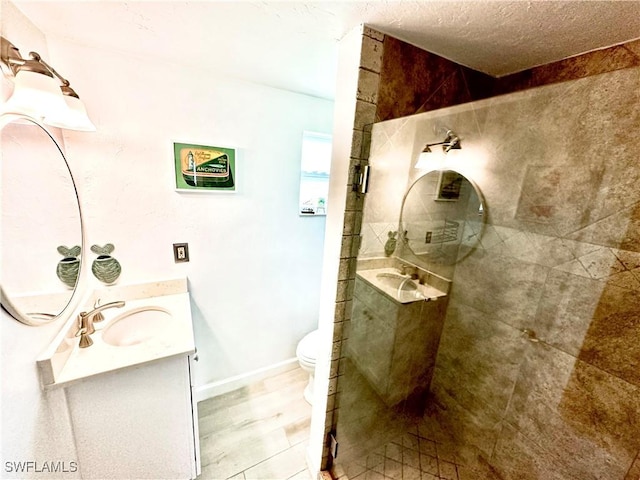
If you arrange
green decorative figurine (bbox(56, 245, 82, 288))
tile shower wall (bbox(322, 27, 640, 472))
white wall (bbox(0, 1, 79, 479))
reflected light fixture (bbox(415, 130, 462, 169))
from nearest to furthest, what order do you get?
1. white wall (bbox(0, 1, 79, 479))
2. tile shower wall (bbox(322, 27, 640, 472))
3. green decorative figurine (bbox(56, 245, 82, 288))
4. reflected light fixture (bbox(415, 130, 462, 169))

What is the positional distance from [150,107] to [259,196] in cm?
74

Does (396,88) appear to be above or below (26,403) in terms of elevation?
above

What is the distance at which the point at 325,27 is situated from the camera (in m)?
0.88

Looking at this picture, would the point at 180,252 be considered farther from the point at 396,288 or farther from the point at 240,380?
the point at 396,288

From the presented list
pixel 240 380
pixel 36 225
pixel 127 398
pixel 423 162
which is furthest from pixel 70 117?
A: pixel 240 380

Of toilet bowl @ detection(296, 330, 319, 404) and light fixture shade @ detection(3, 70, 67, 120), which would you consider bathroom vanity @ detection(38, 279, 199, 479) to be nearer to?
toilet bowl @ detection(296, 330, 319, 404)

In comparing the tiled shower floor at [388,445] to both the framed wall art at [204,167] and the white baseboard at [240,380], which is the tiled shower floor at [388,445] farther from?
the framed wall art at [204,167]

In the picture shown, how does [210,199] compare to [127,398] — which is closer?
[127,398]

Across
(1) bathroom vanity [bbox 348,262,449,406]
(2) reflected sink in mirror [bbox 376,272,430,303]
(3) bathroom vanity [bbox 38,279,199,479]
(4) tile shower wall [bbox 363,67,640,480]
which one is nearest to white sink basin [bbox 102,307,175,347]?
(3) bathroom vanity [bbox 38,279,199,479]

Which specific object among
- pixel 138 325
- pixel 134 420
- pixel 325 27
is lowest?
pixel 134 420

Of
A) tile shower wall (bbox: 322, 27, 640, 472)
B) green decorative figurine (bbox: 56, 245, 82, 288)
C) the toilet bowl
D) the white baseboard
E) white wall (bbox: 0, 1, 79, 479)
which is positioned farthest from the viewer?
the white baseboard

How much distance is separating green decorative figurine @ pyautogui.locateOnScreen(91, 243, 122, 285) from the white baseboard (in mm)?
982

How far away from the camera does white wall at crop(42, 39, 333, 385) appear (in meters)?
1.22

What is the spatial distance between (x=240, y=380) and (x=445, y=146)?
7.15 ft
